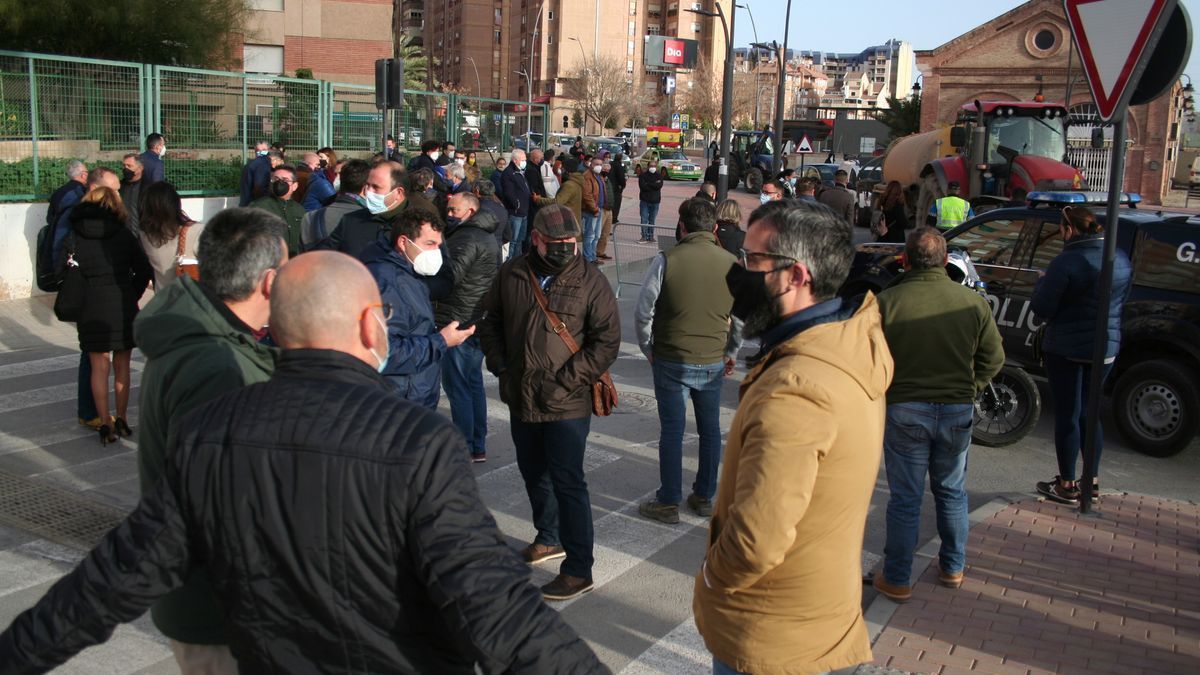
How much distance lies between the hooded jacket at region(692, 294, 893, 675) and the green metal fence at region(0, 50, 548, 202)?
1304 centimetres

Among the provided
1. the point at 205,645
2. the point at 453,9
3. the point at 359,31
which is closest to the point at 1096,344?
the point at 205,645

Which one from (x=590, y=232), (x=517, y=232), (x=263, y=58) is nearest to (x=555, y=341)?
(x=517, y=232)

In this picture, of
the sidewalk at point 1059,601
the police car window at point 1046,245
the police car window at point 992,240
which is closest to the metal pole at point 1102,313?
the sidewalk at point 1059,601

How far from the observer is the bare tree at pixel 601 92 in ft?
328

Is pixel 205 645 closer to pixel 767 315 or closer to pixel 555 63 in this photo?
pixel 767 315

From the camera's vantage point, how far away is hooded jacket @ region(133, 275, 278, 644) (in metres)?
2.70

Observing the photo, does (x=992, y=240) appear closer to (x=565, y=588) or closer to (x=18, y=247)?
(x=565, y=588)

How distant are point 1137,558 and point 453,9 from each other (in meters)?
137

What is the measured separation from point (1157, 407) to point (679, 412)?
423 cm

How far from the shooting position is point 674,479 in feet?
20.9

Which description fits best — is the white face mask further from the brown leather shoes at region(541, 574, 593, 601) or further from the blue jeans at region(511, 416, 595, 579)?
the brown leather shoes at region(541, 574, 593, 601)

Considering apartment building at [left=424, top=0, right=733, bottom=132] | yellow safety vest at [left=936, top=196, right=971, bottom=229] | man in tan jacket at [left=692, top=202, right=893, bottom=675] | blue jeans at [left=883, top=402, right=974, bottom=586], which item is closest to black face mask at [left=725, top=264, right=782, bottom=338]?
man in tan jacket at [left=692, top=202, right=893, bottom=675]

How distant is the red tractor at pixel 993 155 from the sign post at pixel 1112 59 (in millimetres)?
11701

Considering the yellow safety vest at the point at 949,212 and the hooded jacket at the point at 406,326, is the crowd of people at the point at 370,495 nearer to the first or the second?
the hooded jacket at the point at 406,326
